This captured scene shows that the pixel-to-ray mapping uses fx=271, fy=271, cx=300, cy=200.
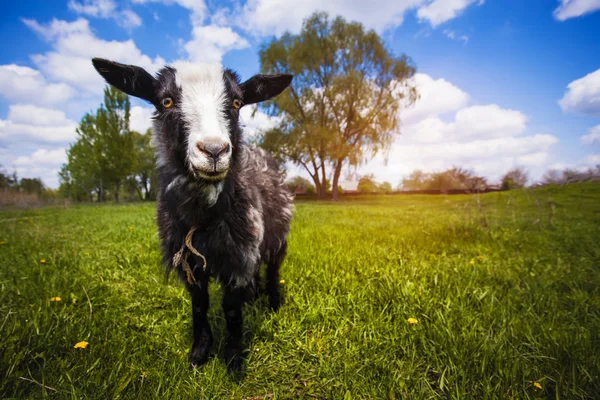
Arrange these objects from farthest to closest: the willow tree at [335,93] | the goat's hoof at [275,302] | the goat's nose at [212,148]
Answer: the willow tree at [335,93] < the goat's hoof at [275,302] < the goat's nose at [212,148]

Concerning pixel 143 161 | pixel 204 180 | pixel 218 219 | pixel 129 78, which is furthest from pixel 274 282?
pixel 143 161

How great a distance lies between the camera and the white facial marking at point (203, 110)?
64.4 inches

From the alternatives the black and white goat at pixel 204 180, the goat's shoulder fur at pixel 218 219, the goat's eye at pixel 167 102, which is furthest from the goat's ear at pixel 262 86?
the goat's eye at pixel 167 102

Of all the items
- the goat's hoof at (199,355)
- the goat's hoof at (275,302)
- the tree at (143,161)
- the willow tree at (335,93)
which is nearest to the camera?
the goat's hoof at (199,355)

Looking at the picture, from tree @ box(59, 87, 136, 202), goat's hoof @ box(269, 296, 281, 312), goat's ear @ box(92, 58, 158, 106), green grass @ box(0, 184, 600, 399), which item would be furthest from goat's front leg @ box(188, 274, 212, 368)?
tree @ box(59, 87, 136, 202)

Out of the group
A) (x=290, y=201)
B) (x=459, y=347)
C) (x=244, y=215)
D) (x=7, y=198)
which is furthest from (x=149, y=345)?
(x=7, y=198)

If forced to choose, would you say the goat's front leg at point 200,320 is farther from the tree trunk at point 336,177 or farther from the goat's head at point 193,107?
the tree trunk at point 336,177

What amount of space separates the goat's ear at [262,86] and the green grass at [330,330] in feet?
6.55

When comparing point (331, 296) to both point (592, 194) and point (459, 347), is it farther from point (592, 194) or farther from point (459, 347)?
point (592, 194)

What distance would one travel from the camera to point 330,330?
7.73 ft

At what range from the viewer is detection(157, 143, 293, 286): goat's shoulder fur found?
1.95 metres

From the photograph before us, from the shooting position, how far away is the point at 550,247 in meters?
4.80

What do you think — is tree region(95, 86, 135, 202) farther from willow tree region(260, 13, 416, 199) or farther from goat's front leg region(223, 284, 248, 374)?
goat's front leg region(223, 284, 248, 374)

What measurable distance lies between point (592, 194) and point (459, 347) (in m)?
8.18
